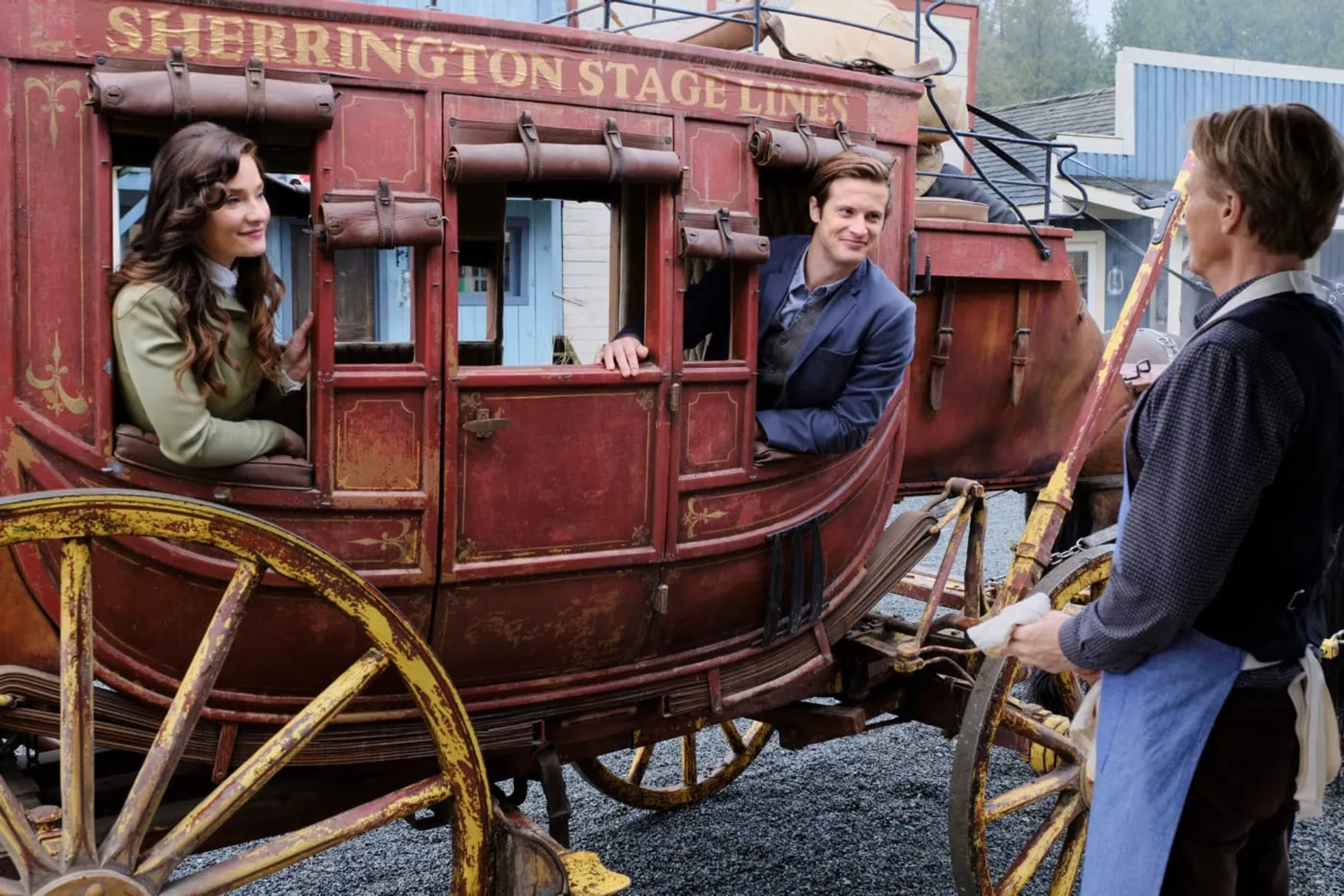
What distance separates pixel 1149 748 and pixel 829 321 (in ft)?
4.63

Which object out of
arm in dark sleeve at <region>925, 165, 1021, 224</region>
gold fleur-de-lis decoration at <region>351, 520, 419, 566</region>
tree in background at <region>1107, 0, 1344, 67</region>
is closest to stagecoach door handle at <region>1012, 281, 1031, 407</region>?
arm in dark sleeve at <region>925, 165, 1021, 224</region>

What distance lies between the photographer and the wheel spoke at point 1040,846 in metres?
3.34

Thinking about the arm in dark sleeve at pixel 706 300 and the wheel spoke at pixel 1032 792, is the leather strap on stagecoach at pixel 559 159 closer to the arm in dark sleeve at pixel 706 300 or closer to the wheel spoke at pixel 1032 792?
the arm in dark sleeve at pixel 706 300

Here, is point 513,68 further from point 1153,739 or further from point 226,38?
point 1153,739

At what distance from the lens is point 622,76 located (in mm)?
2756

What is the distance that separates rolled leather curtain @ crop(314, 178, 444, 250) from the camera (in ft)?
Answer: 7.95

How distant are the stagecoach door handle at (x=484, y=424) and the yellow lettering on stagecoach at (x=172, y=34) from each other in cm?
85

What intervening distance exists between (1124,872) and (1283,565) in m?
0.55

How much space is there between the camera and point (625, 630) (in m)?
2.93

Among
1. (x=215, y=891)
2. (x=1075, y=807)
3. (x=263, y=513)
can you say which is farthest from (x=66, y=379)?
(x=1075, y=807)

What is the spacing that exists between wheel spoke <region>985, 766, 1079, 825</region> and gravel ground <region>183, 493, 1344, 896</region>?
667 millimetres

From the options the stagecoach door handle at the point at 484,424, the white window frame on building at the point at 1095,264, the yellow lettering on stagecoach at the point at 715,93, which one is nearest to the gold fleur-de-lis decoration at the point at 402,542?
the stagecoach door handle at the point at 484,424

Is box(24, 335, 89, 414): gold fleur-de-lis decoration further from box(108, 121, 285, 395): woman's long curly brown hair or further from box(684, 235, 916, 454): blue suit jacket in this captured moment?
box(684, 235, 916, 454): blue suit jacket

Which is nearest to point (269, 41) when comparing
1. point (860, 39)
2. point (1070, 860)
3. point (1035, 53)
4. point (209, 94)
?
point (209, 94)
